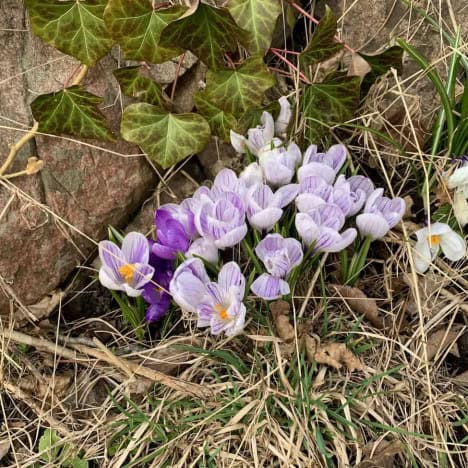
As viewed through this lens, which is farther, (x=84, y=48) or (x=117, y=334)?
(x=117, y=334)

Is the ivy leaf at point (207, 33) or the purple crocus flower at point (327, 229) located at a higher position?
the ivy leaf at point (207, 33)

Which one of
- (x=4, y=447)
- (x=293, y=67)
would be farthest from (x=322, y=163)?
(x=4, y=447)

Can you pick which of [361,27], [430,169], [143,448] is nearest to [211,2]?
[361,27]

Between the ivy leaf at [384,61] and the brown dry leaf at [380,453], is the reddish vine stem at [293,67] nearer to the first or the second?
the ivy leaf at [384,61]

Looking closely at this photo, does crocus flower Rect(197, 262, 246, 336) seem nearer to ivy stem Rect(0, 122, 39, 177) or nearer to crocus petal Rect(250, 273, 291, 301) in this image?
crocus petal Rect(250, 273, 291, 301)

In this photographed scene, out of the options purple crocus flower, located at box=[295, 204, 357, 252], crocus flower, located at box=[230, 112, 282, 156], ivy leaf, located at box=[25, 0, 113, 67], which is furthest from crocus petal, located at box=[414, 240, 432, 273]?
ivy leaf, located at box=[25, 0, 113, 67]

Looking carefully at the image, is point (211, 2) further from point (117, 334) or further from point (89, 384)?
point (89, 384)

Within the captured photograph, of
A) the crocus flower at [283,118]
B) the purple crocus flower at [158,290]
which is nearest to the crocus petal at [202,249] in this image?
the purple crocus flower at [158,290]
